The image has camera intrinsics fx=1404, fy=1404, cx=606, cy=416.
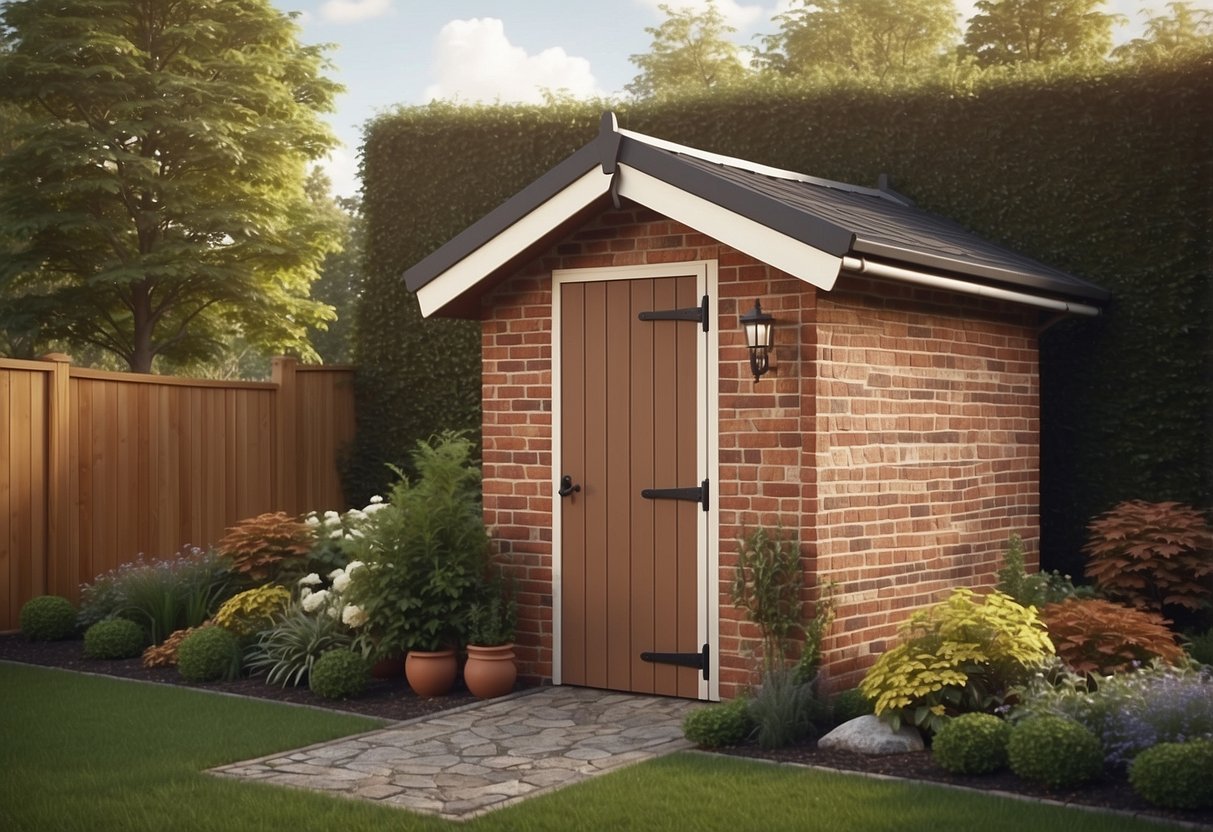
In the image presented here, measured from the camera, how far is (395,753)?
6891 millimetres

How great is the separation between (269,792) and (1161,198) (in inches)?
297

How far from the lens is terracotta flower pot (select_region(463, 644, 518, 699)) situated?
27.3 feet

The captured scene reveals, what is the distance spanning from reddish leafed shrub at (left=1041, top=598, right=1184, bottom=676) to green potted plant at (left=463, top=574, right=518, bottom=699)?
309 centimetres

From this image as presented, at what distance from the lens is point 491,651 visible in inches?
327

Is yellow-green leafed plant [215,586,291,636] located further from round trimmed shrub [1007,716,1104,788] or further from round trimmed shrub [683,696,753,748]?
round trimmed shrub [1007,716,1104,788]

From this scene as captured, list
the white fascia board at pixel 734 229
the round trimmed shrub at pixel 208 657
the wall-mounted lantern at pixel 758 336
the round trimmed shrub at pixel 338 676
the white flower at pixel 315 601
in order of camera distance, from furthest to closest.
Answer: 1. the white flower at pixel 315 601
2. the round trimmed shrub at pixel 208 657
3. the round trimmed shrub at pixel 338 676
4. the wall-mounted lantern at pixel 758 336
5. the white fascia board at pixel 734 229

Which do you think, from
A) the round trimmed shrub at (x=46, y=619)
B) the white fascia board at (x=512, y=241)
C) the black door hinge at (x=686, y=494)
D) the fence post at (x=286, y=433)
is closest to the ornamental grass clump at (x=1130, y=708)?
the black door hinge at (x=686, y=494)

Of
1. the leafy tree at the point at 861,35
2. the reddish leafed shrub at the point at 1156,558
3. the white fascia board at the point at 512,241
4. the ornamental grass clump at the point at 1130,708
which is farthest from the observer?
the leafy tree at the point at 861,35

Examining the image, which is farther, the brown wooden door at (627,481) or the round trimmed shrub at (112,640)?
the round trimmed shrub at (112,640)

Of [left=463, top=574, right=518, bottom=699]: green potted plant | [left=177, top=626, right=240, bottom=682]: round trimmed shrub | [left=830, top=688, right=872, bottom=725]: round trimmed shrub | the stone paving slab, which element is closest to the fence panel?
[left=177, top=626, right=240, bottom=682]: round trimmed shrub

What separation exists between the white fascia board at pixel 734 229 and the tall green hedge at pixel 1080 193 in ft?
12.2

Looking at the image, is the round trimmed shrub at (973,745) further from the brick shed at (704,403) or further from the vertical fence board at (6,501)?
the vertical fence board at (6,501)

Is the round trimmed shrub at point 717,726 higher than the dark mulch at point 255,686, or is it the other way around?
the round trimmed shrub at point 717,726

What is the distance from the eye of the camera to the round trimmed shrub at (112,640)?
9781 millimetres
